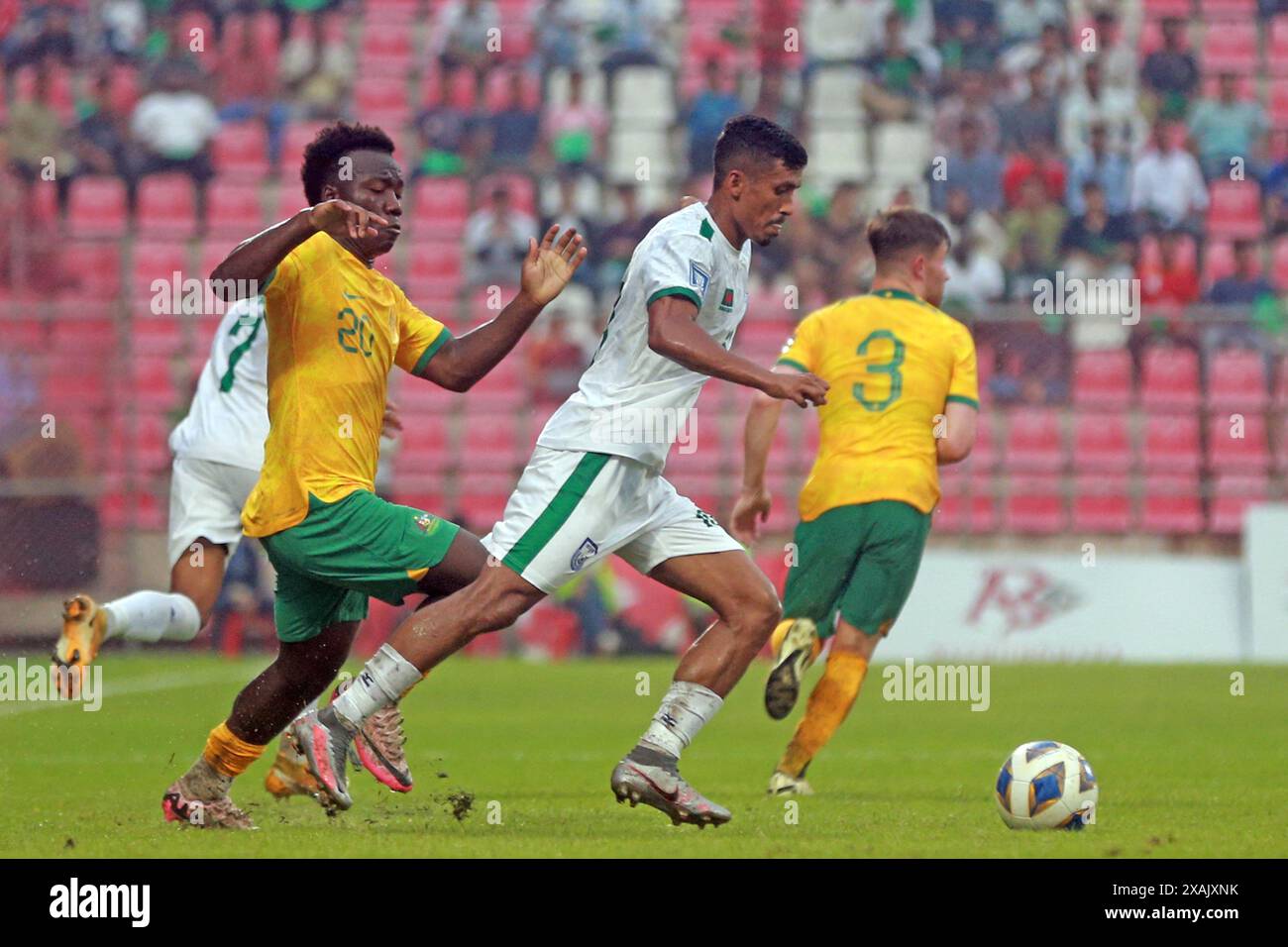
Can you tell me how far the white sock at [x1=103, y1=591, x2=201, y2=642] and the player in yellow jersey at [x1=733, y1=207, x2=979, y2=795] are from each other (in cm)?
287

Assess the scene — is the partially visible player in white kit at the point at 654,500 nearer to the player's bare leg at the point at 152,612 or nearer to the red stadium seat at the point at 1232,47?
the player's bare leg at the point at 152,612

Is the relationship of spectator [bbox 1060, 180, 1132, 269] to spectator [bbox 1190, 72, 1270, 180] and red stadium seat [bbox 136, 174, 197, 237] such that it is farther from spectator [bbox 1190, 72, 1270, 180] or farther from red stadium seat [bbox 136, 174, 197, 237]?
red stadium seat [bbox 136, 174, 197, 237]

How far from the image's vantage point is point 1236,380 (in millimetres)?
17734

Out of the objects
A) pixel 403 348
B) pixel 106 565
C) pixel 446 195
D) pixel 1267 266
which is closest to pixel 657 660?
pixel 106 565

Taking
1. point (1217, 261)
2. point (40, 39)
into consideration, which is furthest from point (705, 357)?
point (40, 39)

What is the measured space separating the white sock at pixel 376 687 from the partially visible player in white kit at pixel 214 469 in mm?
3102

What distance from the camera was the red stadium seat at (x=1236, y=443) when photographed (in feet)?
58.2

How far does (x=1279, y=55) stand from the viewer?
72.4 feet

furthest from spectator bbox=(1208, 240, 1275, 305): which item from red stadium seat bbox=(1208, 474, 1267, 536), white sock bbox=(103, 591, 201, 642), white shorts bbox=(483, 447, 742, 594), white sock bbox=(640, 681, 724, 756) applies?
white sock bbox=(640, 681, 724, 756)

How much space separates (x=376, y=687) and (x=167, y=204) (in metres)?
15.1

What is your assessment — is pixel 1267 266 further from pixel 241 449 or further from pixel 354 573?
pixel 354 573

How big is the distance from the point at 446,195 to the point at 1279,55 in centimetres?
896

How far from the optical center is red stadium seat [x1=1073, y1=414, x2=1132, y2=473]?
17.9 m

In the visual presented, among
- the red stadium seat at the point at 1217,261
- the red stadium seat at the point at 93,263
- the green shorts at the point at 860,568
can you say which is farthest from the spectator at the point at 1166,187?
the green shorts at the point at 860,568
